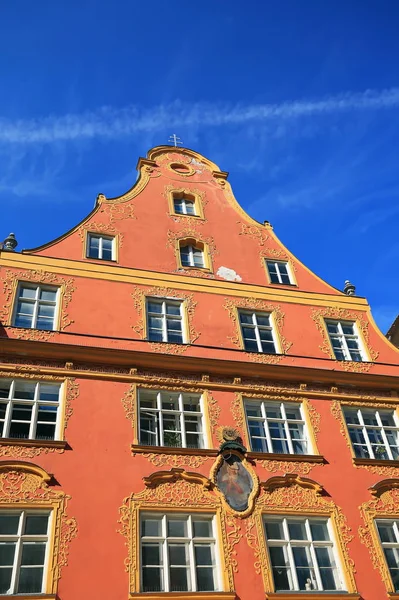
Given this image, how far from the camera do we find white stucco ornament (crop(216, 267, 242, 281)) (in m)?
18.3

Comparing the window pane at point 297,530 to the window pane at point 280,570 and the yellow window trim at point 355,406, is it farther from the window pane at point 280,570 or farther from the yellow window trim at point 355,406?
the yellow window trim at point 355,406

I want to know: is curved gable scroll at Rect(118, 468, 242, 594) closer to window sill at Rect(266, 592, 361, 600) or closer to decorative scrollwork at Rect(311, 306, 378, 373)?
window sill at Rect(266, 592, 361, 600)

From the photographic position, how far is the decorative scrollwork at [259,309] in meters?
16.3

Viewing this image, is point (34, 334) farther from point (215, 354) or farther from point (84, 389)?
point (215, 354)

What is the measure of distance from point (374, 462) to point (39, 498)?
830cm

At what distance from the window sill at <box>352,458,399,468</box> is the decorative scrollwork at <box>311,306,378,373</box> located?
288cm

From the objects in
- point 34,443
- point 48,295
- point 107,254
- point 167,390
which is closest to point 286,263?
point 107,254

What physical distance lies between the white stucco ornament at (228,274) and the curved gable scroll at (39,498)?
8509 millimetres

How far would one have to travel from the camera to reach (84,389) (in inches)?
555

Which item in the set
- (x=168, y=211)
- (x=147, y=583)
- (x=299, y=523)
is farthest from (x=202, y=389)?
(x=168, y=211)

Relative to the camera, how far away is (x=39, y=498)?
472 inches

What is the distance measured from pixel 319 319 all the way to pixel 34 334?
Answer: 8.66m

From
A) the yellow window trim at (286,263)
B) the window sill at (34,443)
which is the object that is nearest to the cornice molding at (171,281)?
the yellow window trim at (286,263)

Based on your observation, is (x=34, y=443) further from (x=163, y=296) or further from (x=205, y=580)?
(x=163, y=296)
